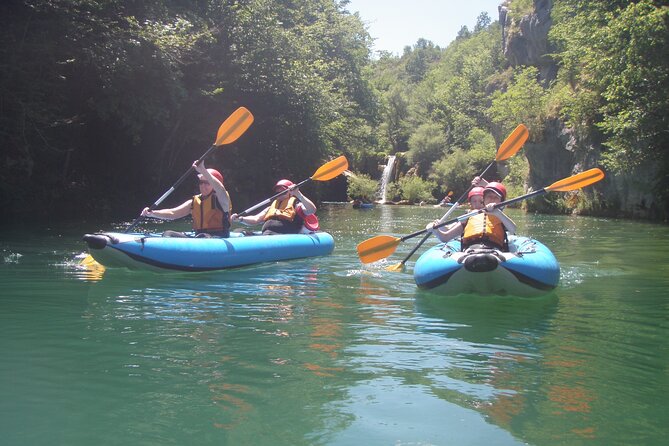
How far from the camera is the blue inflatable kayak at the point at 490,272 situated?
5852mm

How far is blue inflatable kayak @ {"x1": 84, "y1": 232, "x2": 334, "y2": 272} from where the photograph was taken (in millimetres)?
6988

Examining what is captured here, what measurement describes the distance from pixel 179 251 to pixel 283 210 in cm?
254

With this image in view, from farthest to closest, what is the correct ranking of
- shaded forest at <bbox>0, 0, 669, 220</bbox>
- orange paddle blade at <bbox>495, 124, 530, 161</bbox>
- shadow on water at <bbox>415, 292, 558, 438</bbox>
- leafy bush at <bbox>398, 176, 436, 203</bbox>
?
leafy bush at <bbox>398, 176, 436, 203</bbox>
shaded forest at <bbox>0, 0, 669, 220</bbox>
orange paddle blade at <bbox>495, 124, 530, 161</bbox>
shadow on water at <bbox>415, 292, 558, 438</bbox>

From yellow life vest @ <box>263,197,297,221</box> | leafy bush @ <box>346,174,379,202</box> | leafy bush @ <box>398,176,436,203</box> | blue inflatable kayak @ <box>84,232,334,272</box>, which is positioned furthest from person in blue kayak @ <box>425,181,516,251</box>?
leafy bush @ <box>398,176,436,203</box>

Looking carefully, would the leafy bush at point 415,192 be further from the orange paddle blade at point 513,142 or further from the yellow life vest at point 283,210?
the yellow life vest at point 283,210

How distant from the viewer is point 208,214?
26.7 feet

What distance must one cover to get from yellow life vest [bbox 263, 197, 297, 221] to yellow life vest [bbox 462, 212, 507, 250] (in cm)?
352

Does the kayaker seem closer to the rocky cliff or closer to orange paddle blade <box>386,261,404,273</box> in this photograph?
orange paddle blade <box>386,261,404,273</box>

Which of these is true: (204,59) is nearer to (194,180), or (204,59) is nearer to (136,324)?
(194,180)

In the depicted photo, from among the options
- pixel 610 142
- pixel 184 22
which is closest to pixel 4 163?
pixel 184 22

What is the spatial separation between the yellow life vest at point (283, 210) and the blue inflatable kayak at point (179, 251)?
0.86m

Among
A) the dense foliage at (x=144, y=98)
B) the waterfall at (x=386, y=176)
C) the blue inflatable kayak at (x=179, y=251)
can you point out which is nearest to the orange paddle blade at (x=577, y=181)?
the blue inflatable kayak at (x=179, y=251)

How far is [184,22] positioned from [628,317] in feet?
40.5

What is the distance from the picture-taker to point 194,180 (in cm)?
2047
